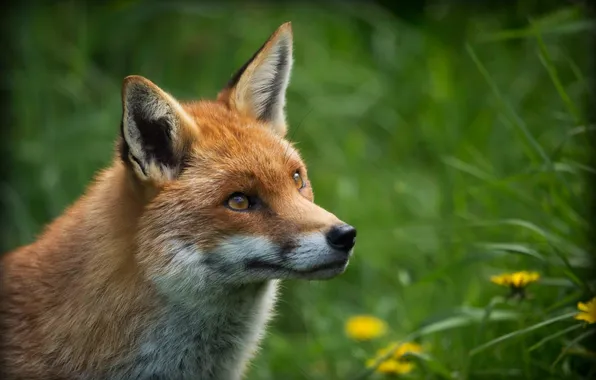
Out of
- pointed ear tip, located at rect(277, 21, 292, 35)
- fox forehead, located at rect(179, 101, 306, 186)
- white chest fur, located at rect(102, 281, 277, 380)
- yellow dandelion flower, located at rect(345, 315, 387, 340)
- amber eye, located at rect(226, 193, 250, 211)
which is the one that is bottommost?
yellow dandelion flower, located at rect(345, 315, 387, 340)

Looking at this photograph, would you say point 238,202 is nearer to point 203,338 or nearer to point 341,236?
point 341,236

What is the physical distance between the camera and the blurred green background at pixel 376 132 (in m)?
5.50

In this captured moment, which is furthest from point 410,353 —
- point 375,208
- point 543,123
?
point 543,123

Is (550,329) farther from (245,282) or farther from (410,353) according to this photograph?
(245,282)

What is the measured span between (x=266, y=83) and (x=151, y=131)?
831 mm

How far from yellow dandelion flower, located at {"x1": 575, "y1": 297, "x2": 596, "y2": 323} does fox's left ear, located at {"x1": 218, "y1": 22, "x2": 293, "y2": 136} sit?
6.10 ft

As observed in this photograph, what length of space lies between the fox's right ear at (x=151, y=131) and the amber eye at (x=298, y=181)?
59 cm

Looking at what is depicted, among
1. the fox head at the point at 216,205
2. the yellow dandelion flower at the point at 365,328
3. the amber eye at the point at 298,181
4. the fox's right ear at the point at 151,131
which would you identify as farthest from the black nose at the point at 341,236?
the yellow dandelion flower at the point at 365,328

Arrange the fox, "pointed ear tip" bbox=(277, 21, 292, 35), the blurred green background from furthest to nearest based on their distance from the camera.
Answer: the blurred green background
"pointed ear tip" bbox=(277, 21, 292, 35)
the fox

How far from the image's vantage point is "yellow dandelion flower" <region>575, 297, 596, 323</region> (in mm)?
4055

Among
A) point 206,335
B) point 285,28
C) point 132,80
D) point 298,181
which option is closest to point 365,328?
point 298,181

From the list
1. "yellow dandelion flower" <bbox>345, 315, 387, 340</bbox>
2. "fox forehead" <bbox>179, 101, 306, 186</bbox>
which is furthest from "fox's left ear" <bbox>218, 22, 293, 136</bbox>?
"yellow dandelion flower" <bbox>345, 315, 387, 340</bbox>

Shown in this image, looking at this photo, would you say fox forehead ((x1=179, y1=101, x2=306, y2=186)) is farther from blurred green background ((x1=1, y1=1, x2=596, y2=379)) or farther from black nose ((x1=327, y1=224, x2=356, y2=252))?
blurred green background ((x1=1, y1=1, x2=596, y2=379))

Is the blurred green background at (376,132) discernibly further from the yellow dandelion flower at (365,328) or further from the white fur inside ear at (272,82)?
the white fur inside ear at (272,82)
